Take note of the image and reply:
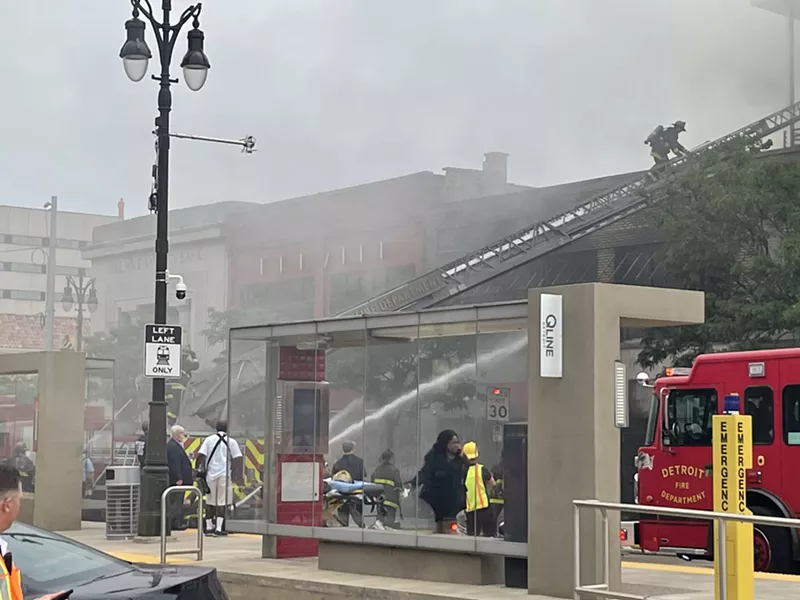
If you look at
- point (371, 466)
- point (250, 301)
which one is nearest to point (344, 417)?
point (371, 466)

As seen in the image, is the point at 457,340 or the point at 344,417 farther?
the point at 344,417

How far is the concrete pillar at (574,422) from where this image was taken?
10.4m

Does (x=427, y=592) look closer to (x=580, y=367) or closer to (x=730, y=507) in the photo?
(x=580, y=367)

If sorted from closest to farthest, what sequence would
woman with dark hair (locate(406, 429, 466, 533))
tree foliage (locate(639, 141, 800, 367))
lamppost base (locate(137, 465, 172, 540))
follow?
woman with dark hair (locate(406, 429, 466, 533)) < lamppost base (locate(137, 465, 172, 540)) < tree foliage (locate(639, 141, 800, 367))

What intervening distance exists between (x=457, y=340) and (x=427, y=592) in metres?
2.33

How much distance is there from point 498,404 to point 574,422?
1.08 metres

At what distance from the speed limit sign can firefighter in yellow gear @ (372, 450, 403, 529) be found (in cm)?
127

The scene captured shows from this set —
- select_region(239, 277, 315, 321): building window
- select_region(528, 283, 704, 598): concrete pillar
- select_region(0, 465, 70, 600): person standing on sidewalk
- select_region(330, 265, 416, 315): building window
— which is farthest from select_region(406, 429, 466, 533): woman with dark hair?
select_region(239, 277, 315, 321): building window

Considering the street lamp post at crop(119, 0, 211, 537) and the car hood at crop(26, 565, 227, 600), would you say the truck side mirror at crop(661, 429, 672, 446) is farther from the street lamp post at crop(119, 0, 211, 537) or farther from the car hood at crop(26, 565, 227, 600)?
the car hood at crop(26, 565, 227, 600)

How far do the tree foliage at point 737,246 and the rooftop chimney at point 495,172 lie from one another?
16.6 meters

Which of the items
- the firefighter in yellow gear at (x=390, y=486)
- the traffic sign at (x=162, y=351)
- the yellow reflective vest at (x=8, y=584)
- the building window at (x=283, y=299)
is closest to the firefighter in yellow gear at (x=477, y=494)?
the firefighter in yellow gear at (x=390, y=486)

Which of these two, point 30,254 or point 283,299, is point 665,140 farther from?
point 30,254

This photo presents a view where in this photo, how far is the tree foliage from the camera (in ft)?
70.8

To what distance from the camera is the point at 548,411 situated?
423 inches
